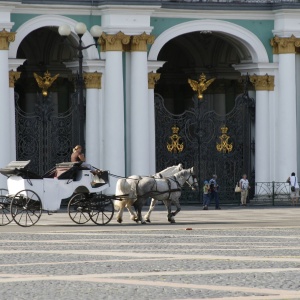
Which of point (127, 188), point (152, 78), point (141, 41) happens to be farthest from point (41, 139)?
point (127, 188)

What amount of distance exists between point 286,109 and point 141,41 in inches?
227

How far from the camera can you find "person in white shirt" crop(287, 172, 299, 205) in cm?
5173

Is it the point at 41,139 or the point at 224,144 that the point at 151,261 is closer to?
the point at 41,139

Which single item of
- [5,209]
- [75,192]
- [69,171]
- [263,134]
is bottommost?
[5,209]

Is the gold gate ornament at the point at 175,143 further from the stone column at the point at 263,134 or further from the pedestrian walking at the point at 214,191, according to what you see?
the pedestrian walking at the point at 214,191

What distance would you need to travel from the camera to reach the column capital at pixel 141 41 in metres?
50.4

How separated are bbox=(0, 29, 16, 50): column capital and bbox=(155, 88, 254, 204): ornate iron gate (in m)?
6.46

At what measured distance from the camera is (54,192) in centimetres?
3728

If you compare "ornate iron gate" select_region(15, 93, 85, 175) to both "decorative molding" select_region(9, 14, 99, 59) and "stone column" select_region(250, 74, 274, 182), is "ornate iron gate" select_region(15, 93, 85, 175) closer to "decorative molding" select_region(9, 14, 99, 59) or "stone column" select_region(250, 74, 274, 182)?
A: "decorative molding" select_region(9, 14, 99, 59)

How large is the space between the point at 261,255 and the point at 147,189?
1360 cm

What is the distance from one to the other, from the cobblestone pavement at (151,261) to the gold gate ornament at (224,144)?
15120 mm

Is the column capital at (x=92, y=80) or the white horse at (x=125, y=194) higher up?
the column capital at (x=92, y=80)

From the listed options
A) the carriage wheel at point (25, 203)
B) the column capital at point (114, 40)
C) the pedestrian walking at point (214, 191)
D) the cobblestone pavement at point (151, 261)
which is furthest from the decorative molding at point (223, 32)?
the carriage wheel at point (25, 203)

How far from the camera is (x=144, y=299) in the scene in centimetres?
1800
